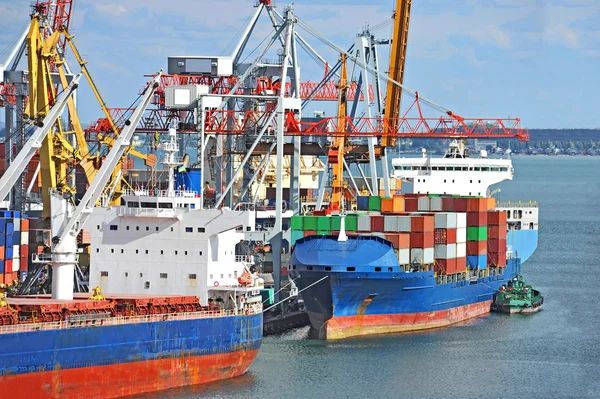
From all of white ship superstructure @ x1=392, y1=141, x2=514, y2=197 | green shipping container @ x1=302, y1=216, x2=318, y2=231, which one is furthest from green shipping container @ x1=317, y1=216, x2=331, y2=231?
white ship superstructure @ x1=392, y1=141, x2=514, y2=197

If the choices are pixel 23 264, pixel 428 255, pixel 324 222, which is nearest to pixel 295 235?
pixel 324 222

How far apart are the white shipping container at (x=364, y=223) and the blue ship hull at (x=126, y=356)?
39.7 feet

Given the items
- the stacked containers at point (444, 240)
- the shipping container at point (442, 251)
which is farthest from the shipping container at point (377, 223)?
the shipping container at point (442, 251)

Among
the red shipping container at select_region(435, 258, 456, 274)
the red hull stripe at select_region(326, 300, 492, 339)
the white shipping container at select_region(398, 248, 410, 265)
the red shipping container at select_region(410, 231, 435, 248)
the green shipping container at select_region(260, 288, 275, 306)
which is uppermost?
the red shipping container at select_region(410, 231, 435, 248)

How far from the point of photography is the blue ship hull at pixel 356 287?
51031 millimetres

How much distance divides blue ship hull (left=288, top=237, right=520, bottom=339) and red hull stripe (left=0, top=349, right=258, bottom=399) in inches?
305

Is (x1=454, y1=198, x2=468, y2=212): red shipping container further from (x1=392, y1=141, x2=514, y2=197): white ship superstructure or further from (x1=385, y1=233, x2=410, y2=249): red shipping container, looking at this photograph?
(x1=392, y1=141, x2=514, y2=197): white ship superstructure

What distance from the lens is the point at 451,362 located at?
47.0m

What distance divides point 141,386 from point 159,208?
614 cm

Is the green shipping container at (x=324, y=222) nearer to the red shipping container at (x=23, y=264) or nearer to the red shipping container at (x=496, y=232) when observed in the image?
the red shipping container at (x=496, y=232)

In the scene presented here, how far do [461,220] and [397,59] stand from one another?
36.5 feet

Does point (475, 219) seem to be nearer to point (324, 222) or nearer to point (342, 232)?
point (324, 222)

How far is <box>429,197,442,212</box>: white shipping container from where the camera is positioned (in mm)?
60469

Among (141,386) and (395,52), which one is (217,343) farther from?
(395,52)
